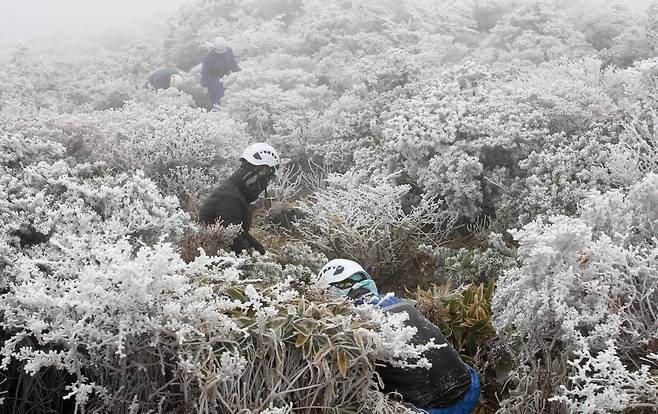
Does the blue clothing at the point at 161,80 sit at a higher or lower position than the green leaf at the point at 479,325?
lower

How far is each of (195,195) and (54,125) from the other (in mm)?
2386

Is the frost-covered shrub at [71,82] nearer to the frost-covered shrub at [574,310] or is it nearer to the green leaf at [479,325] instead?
the green leaf at [479,325]

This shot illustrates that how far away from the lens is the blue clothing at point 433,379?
12.5 ft

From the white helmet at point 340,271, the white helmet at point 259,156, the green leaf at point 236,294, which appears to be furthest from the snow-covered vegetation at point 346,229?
the white helmet at point 259,156

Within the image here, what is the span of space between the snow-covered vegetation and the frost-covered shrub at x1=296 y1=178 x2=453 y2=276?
0.03 meters

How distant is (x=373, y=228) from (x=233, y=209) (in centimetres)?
164

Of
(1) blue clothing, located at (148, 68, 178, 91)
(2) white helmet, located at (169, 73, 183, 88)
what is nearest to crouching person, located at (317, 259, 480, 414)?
(2) white helmet, located at (169, 73, 183, 88)

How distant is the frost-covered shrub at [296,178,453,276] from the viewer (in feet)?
22.1

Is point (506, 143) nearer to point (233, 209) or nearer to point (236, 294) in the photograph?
point (233, 209)

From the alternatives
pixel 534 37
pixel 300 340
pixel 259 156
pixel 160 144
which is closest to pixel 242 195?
pixel 259 156

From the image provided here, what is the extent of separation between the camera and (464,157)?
7.32 meters

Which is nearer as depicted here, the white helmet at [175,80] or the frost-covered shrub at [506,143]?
the frost-covered shrub at [506,143]

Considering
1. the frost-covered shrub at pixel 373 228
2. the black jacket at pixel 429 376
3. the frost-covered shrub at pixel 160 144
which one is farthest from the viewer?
the frost-covered shrub at pixel 160 144

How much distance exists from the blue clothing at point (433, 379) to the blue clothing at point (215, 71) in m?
9.55
